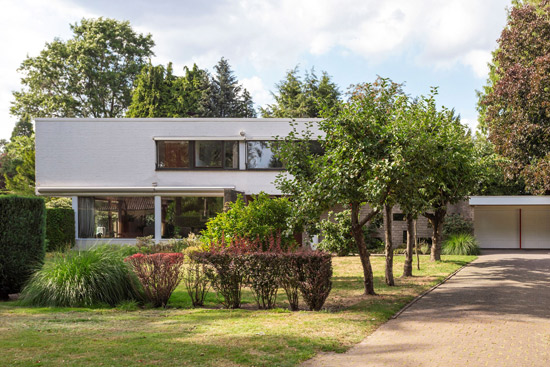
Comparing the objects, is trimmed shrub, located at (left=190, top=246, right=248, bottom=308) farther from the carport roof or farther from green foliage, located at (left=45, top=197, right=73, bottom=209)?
green foliage, located at (left=45, top=197, right=73, bottom=209)

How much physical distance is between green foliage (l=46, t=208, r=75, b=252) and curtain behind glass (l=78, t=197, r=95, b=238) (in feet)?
2.63

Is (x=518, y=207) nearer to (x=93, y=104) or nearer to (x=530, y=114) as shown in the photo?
(x=530, y=114)

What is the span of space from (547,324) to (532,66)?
20087 mm

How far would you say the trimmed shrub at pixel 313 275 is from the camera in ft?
31.7

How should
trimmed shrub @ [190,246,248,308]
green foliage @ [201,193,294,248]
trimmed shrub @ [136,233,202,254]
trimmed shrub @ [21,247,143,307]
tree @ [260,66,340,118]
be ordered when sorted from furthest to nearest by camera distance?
1. tree @ [260,66,340,118]
2. trimmed shrub @ [136,233,202,254]
3. green foliage @ [201,193,294,248]
4. trimmed shrub @ [21,247,143,307]
5. trimmed shrub @ [190,246,248,308]

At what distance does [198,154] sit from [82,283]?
15.1 meters

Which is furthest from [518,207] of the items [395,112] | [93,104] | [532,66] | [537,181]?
[93,104]

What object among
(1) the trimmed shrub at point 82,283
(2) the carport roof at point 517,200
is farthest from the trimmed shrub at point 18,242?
(2) the carport roof at point 517,200

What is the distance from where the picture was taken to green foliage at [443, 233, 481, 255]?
74.4 ft

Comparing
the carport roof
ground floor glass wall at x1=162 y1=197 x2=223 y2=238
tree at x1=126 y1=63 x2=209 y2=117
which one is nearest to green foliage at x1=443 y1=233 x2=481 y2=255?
the carport roof

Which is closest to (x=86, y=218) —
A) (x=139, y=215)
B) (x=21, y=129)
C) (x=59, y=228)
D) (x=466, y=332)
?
(x=59, y=228)

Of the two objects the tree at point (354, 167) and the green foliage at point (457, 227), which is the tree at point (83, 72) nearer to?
the green foliage at point (457, 227)

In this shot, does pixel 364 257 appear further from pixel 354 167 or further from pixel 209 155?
pixel 209 155

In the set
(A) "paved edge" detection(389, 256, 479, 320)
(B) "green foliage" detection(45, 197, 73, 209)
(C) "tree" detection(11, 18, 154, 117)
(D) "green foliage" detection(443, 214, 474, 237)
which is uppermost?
(C) "tree" detection(11, 18, 154, 117)
